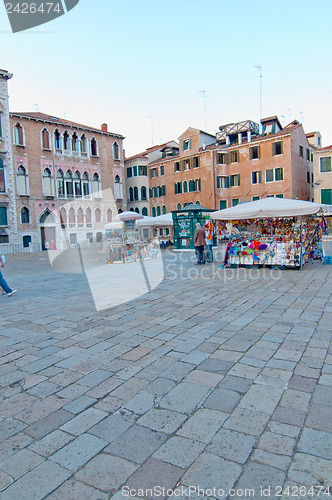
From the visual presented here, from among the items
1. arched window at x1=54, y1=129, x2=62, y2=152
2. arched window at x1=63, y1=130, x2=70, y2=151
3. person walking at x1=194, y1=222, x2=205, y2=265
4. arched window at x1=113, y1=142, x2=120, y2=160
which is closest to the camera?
person walking at x1=194, y1=222, x2=205, y2=265

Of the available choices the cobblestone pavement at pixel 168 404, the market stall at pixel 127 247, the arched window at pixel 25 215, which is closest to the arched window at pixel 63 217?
the arched window at pixel 25 215

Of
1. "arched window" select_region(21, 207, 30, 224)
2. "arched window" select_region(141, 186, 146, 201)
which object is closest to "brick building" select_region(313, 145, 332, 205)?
"arched window" select_region(141, 186, 146, 201)

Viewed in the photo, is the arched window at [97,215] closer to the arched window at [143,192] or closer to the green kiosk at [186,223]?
the arched window at [143,192]

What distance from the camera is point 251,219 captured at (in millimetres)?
10938

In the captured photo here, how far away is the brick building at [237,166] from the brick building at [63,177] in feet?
18.6

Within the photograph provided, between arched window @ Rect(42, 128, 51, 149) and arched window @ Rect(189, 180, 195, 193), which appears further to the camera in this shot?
arched window @ Rect(189, 180, 195, 193)

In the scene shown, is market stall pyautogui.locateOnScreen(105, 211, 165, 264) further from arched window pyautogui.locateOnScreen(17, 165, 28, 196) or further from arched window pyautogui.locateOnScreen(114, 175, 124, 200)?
arched window pyautogui.locateOnScreen(114, 175, 124, 200)

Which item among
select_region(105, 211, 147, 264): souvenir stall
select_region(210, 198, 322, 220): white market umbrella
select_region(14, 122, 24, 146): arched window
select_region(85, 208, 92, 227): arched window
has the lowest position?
select_region(105, 211, 147, 264): souvenir stall

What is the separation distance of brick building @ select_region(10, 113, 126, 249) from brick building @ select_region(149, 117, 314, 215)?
18.6 feet

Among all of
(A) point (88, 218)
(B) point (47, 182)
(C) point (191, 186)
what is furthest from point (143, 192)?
(B) point (47, 182)

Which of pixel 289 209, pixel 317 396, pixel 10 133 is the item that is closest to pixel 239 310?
pixel 317 396

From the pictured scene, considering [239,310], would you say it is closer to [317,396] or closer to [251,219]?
[317,396]

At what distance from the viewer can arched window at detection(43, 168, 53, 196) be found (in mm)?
31234

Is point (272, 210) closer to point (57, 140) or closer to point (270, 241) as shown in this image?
point (270, 241)
